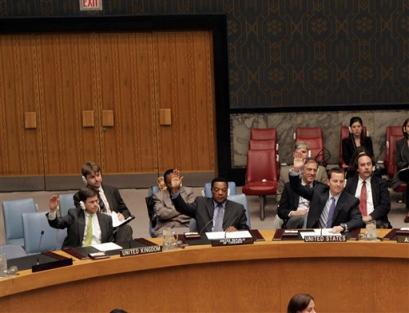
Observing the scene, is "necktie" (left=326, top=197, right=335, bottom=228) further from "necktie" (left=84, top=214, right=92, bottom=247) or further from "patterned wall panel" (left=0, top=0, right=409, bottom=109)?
"patterned wall panel" (left=0, top=0, right=409, bottom=109)

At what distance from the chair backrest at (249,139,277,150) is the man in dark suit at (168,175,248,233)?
200 inches

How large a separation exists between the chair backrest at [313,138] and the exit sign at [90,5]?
369 cm

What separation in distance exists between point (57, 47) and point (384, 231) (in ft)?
27.3

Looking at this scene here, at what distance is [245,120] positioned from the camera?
14.7m

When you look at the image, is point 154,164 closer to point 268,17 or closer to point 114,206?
point 268,17

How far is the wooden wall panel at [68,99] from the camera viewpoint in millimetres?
14789

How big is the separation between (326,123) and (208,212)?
250 inches

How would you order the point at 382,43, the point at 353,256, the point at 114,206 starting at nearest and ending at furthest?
the point at 353,256
the point at 114,206
the point at 382,43

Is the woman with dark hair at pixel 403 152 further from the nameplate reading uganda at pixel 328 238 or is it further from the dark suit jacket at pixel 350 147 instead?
the nameplate reading uganda at pixel 328 238

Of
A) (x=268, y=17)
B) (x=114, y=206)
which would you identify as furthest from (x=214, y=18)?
(x=114, y=206)

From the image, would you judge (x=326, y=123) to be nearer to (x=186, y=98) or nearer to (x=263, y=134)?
(x=263, y=134)

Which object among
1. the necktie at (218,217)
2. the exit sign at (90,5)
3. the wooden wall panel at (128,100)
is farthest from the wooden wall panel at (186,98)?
the necktie at (218,217)

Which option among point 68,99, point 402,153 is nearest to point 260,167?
point 402,153

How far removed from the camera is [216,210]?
8.59 metres
